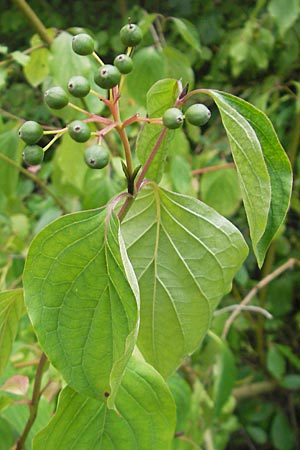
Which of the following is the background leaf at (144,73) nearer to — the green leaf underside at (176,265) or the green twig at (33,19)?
the green twig at (33,19)

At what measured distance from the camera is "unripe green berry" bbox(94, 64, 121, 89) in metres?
0.37

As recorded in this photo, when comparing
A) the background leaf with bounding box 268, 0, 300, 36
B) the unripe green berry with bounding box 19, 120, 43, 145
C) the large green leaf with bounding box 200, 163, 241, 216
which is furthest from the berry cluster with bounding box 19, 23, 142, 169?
the background leaf with bounding box 268, 0, 300, 36

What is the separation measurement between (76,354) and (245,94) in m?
1.46

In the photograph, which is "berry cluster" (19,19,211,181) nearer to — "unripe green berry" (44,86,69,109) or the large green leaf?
"unripe green berry" (44,86,69,109)

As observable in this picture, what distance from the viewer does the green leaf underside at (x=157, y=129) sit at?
0.45m

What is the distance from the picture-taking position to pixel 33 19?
2.79 ft

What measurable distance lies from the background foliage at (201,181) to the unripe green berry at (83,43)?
209 mm

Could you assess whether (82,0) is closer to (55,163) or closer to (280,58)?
(280,58)

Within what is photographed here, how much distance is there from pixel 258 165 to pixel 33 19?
0.59 m

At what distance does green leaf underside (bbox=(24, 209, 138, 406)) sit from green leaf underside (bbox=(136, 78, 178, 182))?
100mm

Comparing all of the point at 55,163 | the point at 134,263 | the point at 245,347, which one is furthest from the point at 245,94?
the point at 134,263

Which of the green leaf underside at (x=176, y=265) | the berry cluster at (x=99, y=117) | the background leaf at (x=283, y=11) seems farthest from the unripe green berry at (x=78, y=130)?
the background leaf at (x=283, y=11)

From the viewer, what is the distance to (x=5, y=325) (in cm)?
49

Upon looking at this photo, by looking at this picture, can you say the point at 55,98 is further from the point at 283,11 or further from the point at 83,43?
the point at 283,11
